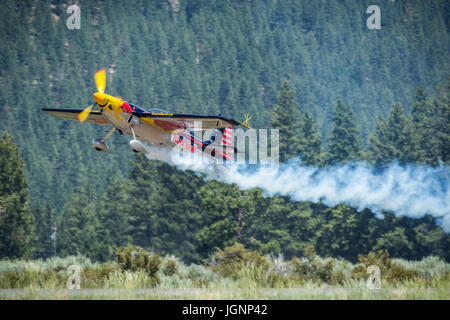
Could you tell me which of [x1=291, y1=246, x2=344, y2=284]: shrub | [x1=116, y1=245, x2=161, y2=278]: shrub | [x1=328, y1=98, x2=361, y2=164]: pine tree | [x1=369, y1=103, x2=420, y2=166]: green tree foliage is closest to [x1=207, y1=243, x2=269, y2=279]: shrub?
[x1=291, y1=246, x2=344, y2=284]: shrub

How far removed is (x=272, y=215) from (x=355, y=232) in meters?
9.45

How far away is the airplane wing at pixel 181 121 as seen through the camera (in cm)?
3238

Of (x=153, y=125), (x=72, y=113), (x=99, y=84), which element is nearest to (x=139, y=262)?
(x=153, y=125)

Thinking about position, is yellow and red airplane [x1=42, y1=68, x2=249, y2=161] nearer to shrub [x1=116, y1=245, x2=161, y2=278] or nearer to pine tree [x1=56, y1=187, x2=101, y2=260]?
shrub [x1=116, y1=245, x2=161, y2=278]

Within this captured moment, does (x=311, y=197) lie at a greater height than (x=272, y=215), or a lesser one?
greater

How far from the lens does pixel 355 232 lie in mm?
71438

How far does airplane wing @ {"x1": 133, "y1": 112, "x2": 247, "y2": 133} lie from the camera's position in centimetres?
3238

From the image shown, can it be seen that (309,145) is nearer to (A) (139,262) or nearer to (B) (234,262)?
(B) (234,262)

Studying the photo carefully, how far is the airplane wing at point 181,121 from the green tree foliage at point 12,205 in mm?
47621

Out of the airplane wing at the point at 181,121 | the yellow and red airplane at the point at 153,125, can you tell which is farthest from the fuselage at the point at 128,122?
the airplane wing at the point at 181,121

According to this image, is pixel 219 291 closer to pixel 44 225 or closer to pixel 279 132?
pixel 279 132

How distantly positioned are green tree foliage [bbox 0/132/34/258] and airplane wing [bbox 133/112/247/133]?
4762 cm

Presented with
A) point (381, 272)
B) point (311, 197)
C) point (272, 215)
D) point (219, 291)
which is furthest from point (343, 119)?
point (219, 291)

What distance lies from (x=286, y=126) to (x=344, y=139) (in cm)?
994
